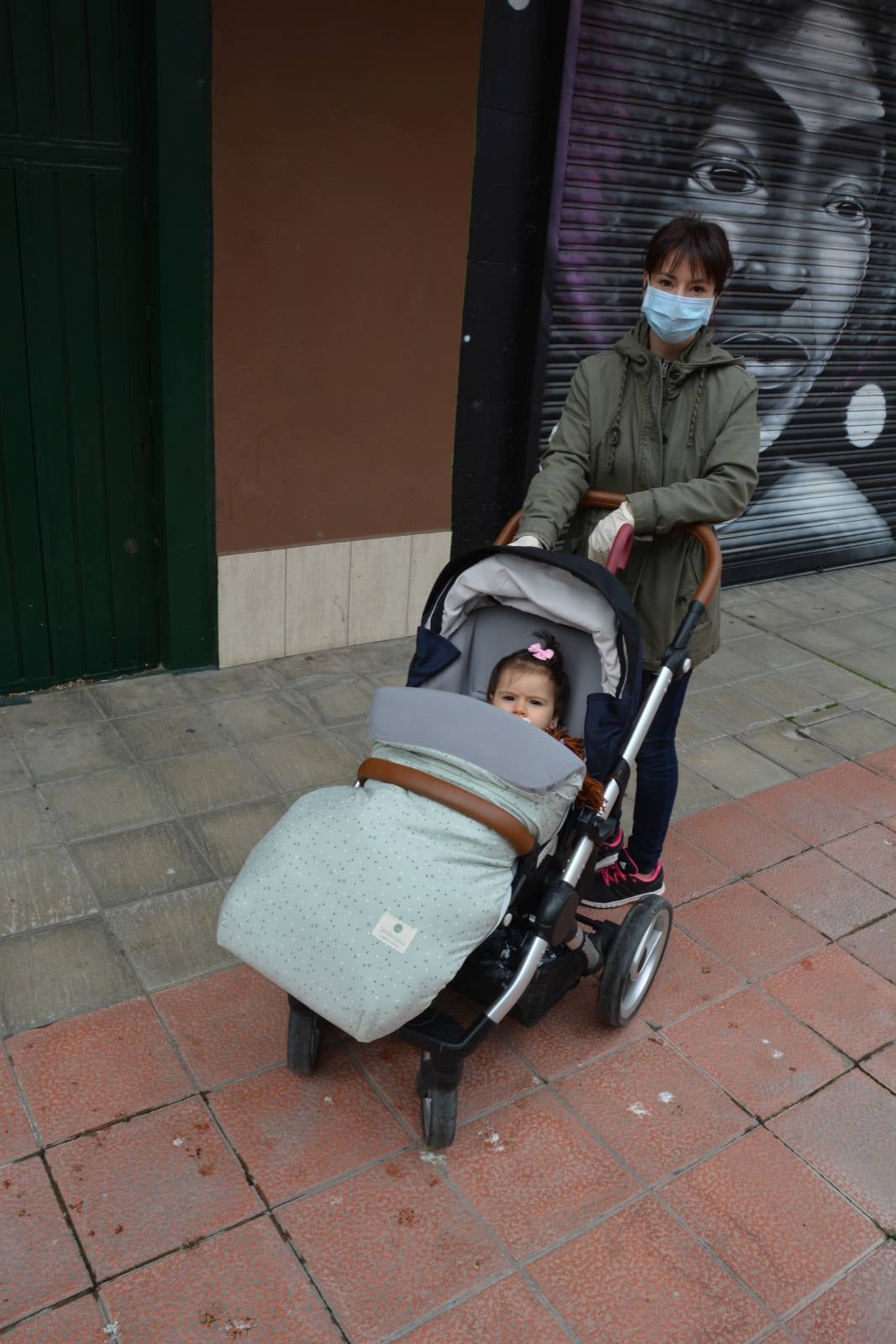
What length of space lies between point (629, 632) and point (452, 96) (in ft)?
10.5

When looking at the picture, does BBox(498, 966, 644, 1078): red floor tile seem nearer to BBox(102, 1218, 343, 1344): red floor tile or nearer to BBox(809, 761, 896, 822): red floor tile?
BBox(102, 1218, 343, 1344): red floor tile

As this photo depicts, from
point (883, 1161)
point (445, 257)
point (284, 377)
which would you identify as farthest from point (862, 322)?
point (883, 1161)

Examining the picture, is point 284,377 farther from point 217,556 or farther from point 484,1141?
point 484,1141

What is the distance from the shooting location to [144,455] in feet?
15.9

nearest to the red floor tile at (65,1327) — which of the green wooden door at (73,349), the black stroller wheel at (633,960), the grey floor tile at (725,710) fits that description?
the black stroller wheel at (633,960)

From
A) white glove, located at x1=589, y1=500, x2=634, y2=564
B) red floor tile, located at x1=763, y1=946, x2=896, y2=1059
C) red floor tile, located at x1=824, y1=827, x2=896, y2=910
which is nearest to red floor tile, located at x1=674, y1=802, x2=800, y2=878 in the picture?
red floor tile, located at x1=824, y1=827, x2=896, y2=910

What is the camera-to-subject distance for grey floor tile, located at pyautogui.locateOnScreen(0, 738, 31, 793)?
4.23 meters

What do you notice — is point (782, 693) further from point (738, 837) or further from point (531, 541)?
point (531, 541)

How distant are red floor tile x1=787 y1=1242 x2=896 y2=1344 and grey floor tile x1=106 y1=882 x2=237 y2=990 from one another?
185cm

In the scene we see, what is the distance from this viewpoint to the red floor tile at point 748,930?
146 inches

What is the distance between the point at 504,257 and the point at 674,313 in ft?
8.40

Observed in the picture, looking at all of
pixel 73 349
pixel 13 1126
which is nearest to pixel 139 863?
pixel 13 1126

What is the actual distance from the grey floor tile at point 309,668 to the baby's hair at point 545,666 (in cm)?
225

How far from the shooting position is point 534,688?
9.93 ft
